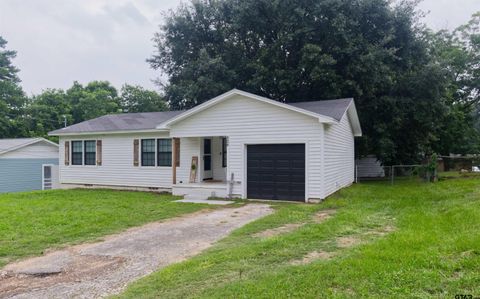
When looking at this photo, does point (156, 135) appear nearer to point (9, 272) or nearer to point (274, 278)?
point (9, 272)

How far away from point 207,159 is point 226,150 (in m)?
1.13

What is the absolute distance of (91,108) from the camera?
1518 inches

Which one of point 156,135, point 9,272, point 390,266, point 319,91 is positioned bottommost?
point 9,272

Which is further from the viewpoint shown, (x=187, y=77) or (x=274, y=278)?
(x=187, y=77)

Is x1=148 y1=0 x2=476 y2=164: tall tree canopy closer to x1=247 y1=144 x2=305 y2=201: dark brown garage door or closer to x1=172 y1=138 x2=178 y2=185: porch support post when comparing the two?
x1=172 y1=138 x2=178 y2=185: porch support post

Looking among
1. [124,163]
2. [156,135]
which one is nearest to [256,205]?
[156,135]

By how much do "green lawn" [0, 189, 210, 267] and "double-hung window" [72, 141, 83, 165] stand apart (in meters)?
4.48

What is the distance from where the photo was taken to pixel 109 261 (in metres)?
5.39

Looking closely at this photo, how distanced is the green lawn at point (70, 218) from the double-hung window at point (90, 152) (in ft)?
13.0

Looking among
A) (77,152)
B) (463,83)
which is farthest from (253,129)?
(463,83)

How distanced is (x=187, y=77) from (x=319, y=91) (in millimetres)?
7912

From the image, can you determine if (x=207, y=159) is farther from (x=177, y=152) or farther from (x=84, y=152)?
(x=84, y=152)

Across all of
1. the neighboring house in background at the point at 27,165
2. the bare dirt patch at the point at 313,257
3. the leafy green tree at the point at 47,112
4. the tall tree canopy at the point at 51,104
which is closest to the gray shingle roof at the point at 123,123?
the neighboring house in background at the point at 27,165

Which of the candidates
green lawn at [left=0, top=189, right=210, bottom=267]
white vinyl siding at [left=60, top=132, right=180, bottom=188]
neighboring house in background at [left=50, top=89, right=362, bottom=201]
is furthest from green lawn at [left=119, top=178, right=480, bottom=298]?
white vinyl siding at [left=60, top=132, right=180, bottom=188]
